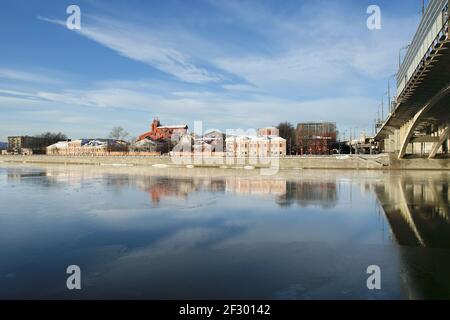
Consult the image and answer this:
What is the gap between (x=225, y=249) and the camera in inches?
339

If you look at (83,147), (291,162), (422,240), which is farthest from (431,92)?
(83,147)

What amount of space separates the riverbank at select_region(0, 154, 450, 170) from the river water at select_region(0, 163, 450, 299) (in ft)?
92.3

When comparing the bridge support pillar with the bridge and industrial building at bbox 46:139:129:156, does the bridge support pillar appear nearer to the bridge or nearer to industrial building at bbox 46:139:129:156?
the bridge

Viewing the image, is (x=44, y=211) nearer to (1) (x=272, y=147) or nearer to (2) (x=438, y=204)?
(2) (x=438, y=204)

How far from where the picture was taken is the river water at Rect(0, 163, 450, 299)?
6.16 metres

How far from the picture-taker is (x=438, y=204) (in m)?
16.0

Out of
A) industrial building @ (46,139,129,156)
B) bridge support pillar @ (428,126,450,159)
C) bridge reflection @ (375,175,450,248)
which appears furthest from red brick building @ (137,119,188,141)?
bridge reflection @ (375,175,450,248)

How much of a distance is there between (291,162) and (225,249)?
140ft

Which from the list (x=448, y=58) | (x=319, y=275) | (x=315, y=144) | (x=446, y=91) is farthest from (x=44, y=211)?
(x=315, y=144)

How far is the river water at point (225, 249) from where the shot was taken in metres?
6.16

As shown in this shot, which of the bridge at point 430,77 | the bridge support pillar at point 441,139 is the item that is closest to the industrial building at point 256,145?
the bridge at point 430,77

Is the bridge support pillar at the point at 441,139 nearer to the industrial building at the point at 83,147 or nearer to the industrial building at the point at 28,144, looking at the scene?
the industrial building at the point at 83,147

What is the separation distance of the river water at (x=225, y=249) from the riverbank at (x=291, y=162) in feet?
92.3
